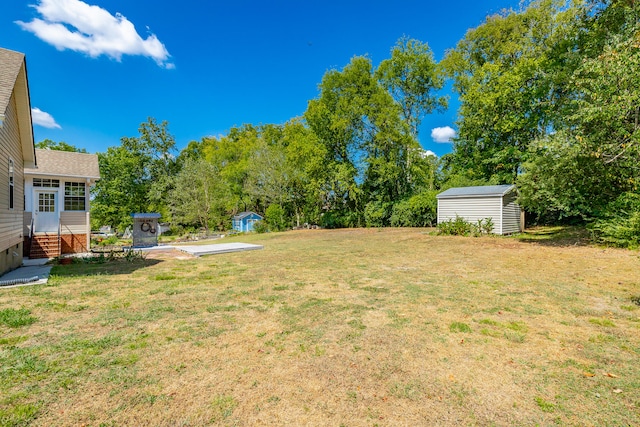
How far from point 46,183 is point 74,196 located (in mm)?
1020

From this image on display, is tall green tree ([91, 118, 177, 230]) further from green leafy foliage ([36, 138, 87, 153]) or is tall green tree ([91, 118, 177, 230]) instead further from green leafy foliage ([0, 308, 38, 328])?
green leafy foliage ([0, 308, 38, 328])

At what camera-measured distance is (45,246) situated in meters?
11.6

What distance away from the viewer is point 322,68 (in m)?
28.3

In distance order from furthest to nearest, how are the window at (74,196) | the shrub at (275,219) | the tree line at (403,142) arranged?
1. the shrub at (275,219)
2. the tree line at (403,142)
3. the window at (74,196)

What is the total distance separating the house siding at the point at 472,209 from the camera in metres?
15.6

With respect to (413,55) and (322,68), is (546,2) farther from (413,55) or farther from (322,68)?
(322,68)

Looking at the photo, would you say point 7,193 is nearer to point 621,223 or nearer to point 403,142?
point 621,223

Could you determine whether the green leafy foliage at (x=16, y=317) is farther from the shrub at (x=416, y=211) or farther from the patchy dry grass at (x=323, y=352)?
the shrub at (x=416, y=211)

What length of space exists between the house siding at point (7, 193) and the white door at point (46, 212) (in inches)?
109

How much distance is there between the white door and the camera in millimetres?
11758

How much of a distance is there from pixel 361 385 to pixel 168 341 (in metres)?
2.36

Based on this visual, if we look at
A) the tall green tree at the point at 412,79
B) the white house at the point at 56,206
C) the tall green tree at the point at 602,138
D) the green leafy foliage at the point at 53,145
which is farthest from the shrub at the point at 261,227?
the green leafy foliage at the point at 53,145

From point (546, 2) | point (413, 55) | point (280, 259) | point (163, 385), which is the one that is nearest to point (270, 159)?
point (413, 55)

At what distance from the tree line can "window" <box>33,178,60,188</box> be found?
14976 millimetres
